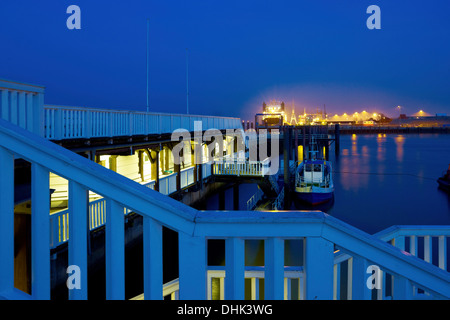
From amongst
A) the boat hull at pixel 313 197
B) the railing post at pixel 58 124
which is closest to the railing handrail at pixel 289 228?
the railing post at pixel 58 124

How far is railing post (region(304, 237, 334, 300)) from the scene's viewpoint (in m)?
1.75

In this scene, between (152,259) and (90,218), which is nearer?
(152,259)

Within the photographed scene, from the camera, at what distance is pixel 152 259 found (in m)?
1.77

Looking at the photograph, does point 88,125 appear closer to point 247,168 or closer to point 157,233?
point 157,233

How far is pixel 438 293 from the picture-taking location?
6.22ft

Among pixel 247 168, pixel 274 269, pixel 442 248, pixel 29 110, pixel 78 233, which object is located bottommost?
pixel 247 168

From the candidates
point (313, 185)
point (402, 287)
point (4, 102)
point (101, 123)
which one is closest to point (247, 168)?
point (313, 185)

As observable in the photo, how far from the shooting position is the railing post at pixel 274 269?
1.78 m

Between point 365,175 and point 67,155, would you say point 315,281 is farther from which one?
point 365,175

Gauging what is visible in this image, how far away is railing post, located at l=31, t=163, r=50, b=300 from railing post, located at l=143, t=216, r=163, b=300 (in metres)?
0.49

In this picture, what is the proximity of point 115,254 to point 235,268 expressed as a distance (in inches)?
22.7

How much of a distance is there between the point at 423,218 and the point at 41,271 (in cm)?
3057

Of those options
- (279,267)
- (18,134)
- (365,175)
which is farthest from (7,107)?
(365,175)

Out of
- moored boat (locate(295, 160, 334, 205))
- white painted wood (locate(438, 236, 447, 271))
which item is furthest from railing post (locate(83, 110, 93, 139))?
moored boat (locate(295, 160, 334, 205))
